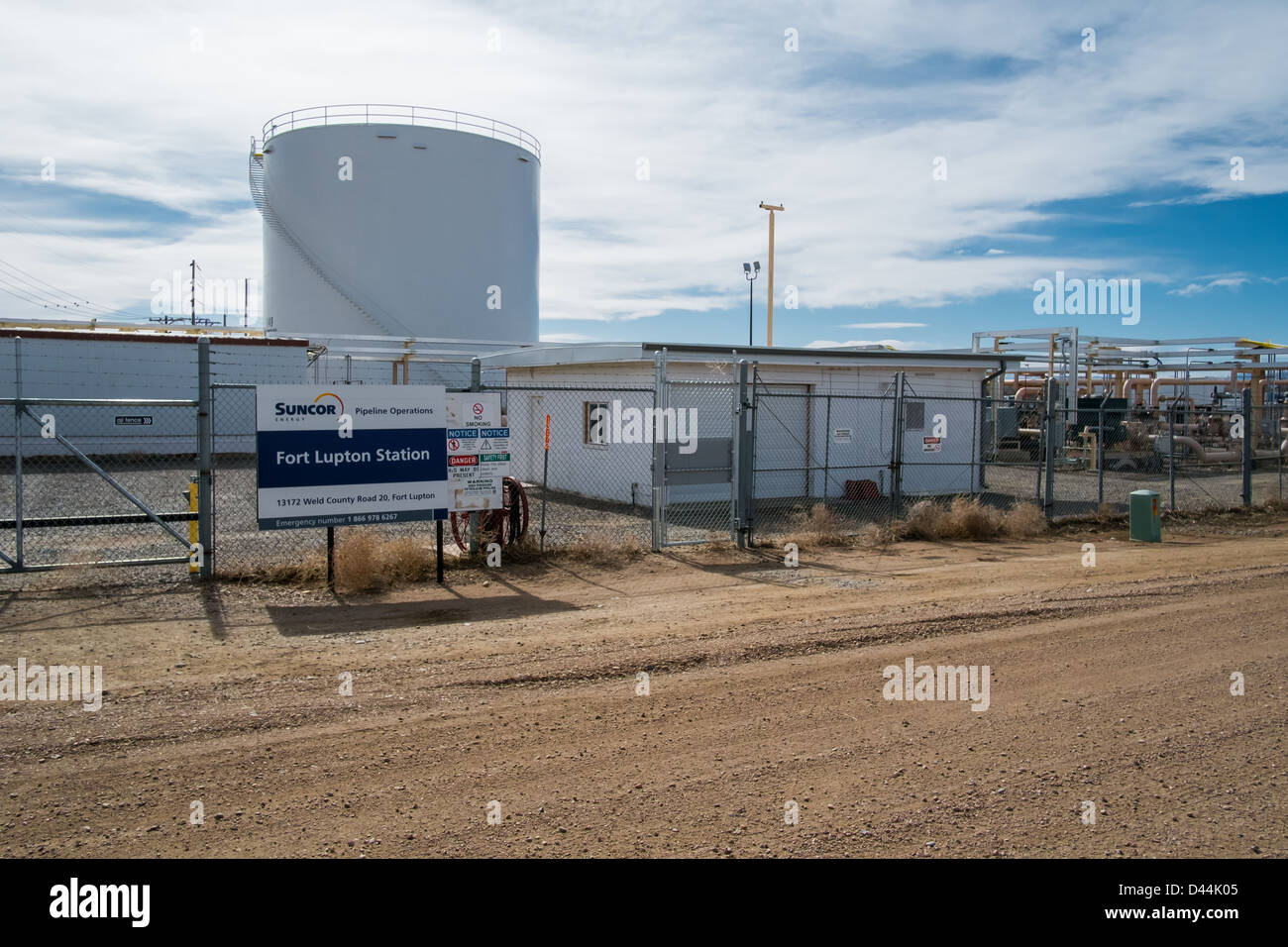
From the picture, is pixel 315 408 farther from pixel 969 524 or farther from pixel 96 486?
pixel 96 486

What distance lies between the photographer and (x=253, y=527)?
1493 cm

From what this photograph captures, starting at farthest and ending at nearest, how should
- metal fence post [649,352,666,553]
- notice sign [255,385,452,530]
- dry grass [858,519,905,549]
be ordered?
dry grass [858,519,905,549] → metal fence post [649,352,666,553] → notice sign [255,385,452,530]

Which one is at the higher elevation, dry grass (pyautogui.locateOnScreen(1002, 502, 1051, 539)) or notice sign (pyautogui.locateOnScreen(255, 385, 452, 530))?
notice sign (pyautogui.locateOnScreen(255, 385, 452, 530))

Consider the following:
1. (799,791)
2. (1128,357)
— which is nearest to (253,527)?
(799,791)

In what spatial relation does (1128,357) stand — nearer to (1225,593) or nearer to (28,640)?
(1225,593)

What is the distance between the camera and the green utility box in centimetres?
1505

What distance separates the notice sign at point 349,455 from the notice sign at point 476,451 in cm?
30

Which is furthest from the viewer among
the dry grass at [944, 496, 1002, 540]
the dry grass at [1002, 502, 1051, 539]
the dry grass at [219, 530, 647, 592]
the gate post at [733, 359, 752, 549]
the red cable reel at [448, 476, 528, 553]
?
the dry grass at [1002, 502, 1051, 539]

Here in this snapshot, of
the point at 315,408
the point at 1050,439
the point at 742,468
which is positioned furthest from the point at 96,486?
the point at 1050,439

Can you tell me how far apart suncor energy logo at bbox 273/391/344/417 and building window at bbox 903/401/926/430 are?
1391 cm

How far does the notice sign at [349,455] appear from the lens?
32.7ft

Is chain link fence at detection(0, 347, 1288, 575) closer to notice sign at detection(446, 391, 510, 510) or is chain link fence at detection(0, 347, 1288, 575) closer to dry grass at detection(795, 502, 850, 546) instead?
dry grass at detection(795, 502, 850, 546)

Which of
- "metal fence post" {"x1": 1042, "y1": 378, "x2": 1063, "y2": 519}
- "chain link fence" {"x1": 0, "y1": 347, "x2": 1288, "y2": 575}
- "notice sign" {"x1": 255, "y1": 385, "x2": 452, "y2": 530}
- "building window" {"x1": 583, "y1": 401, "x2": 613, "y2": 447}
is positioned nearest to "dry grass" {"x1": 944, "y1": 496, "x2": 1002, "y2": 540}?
"chain link fence" {"x1": 0, "y1": 347, "x2": 1288, "y2": 575}

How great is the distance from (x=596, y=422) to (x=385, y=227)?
21.6 m
